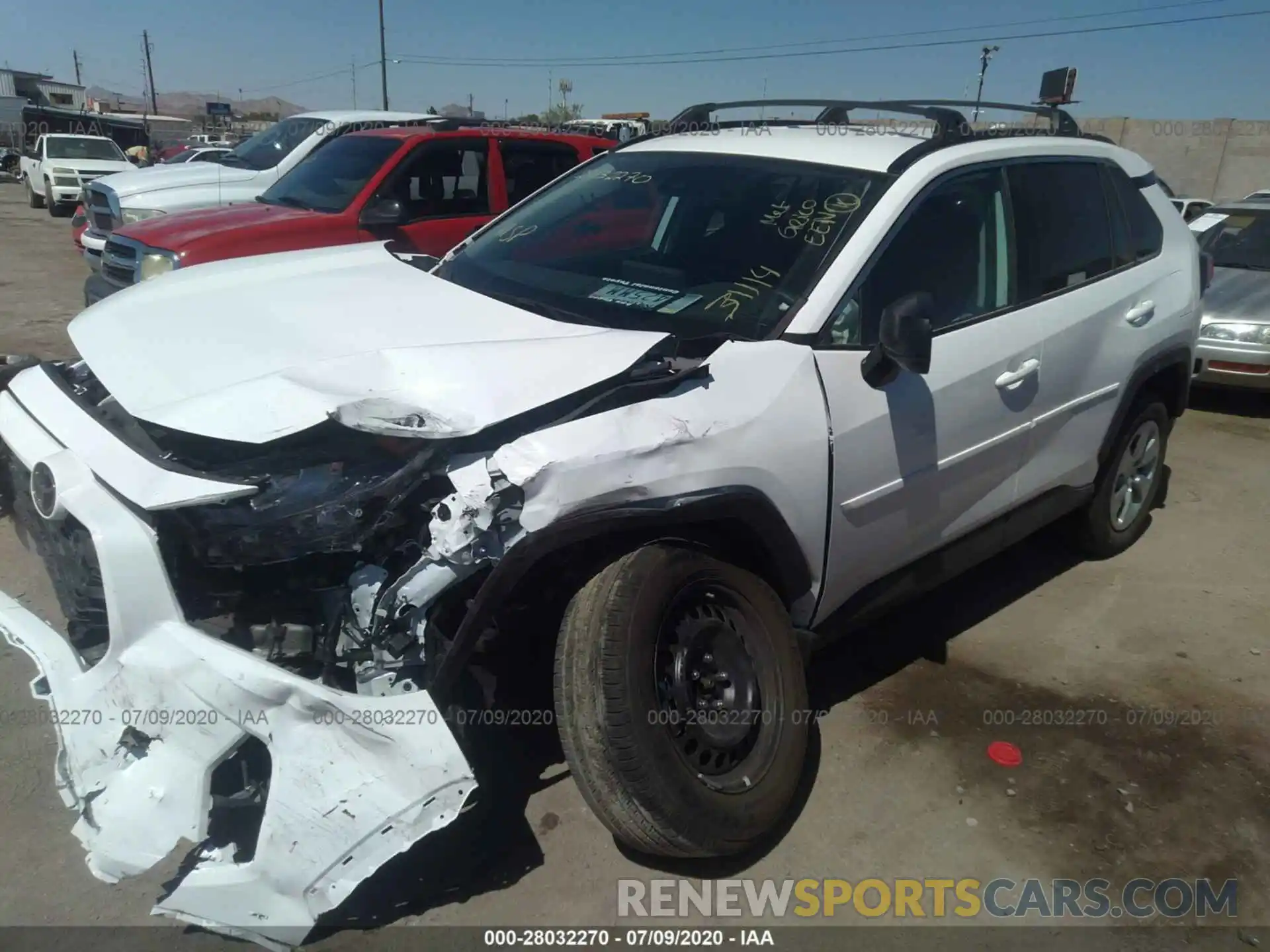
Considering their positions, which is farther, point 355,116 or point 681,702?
point 355,116

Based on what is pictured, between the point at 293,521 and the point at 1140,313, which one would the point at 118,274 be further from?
the point at 1140,313

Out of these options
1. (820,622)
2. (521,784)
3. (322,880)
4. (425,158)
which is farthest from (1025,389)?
(425,158)

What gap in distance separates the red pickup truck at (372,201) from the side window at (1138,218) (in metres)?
4.14

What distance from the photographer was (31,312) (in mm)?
9305

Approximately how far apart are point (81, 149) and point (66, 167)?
3.76 ft

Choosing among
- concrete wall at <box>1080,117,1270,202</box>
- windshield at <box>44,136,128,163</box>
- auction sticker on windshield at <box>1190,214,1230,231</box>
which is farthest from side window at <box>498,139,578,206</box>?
concrete wall at <box>1080,117,1270,202</box>

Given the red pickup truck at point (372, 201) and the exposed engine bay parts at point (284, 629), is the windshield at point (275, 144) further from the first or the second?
the exposed engine bay parts at point (284, 629)

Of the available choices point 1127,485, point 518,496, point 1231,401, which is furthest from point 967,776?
point 1231,401

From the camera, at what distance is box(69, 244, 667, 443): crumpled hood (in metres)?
2.30

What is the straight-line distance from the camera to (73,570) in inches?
92.1

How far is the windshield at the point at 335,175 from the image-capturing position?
704cm

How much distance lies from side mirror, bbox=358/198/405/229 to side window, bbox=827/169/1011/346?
435 cm

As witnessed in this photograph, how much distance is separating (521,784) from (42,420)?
5.53 ft

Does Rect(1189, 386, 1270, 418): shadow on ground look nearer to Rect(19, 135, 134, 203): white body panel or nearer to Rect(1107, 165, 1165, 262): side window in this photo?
Rect(1107, 165, 1165, 262): side window
